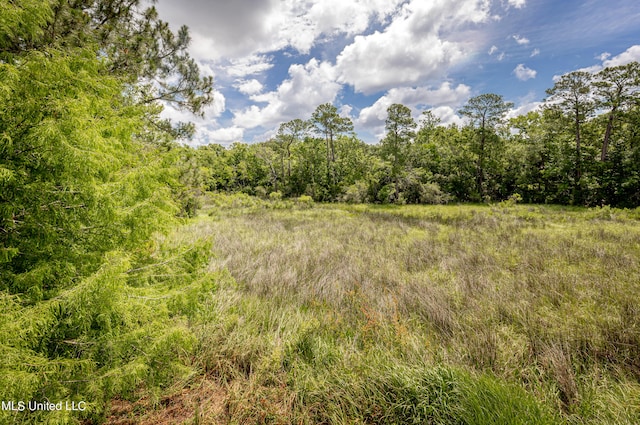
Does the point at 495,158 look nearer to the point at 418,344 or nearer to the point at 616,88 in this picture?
the point at 616,88

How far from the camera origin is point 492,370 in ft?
8.72

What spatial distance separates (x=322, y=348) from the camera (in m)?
2.98

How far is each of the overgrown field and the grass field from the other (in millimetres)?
19

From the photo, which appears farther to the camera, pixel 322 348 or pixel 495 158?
pixel 495 158

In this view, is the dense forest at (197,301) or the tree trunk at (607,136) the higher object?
the tree trunk at (607,136)

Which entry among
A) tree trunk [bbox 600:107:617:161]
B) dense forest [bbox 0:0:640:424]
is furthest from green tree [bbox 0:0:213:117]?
tree trunk [bbox 600:107:617:161]

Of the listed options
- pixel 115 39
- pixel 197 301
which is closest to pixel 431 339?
pixel 197 301

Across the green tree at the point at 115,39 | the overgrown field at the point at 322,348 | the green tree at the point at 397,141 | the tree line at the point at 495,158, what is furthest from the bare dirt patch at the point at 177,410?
the green tree at the point at 397,141

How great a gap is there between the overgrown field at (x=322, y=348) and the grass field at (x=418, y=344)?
0.02 m

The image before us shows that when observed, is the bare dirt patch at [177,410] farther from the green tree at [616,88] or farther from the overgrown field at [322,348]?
the green tree at [616,88]

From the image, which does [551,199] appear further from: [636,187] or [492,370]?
[492,370]

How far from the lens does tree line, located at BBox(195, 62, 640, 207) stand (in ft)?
63.1

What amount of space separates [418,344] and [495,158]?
28929 millimetres

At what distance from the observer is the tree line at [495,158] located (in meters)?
19.2
